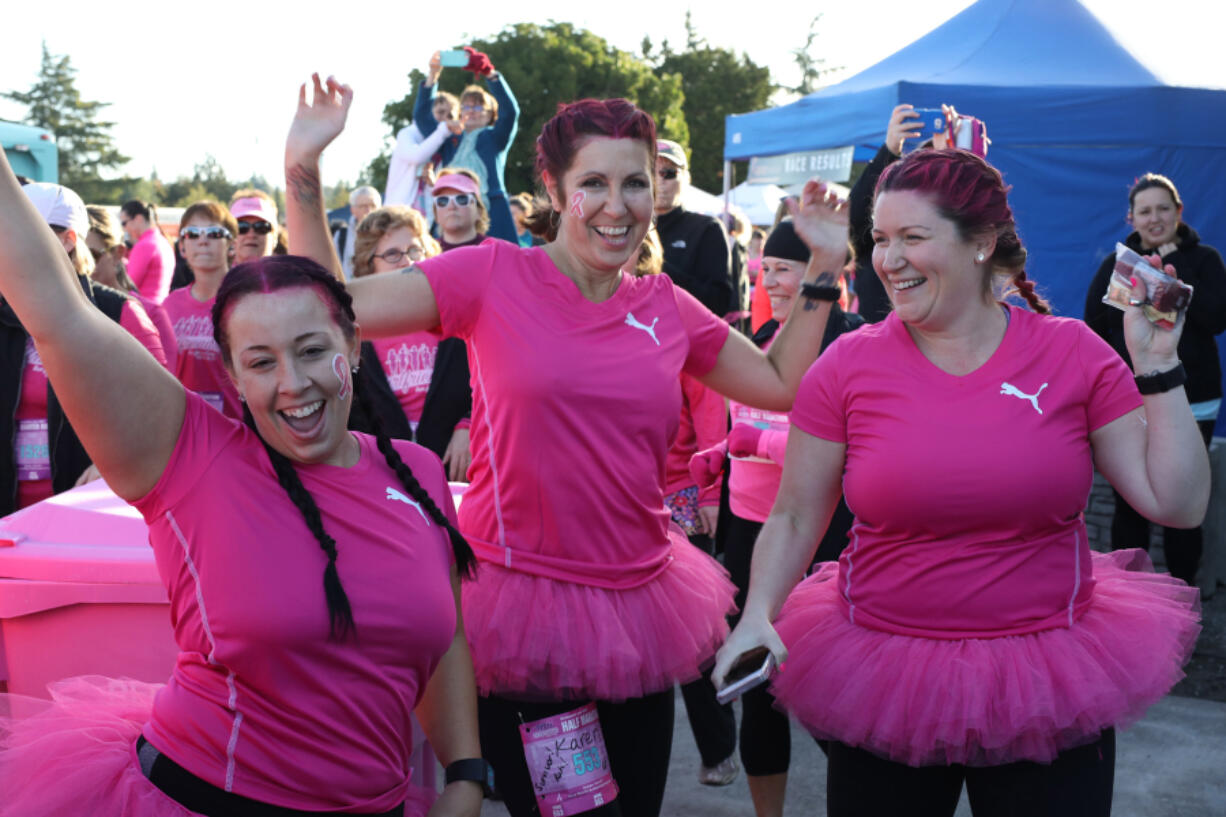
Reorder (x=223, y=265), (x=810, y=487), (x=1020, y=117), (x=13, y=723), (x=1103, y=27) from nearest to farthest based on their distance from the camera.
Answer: (x=13, y=723) → (x=810, y=487) → (x=223, y=265) → (x=1020, y=117) → (x=1103, y=27)

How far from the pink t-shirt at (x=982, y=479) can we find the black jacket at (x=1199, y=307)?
4.60 metres

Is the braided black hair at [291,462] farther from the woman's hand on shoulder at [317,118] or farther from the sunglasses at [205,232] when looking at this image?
the sunglasses at [205,232]

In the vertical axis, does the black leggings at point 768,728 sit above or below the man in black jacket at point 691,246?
below

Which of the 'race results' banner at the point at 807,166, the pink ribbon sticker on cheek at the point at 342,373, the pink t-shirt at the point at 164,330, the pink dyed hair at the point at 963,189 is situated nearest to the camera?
the pink ribbon sticker on cheek at the point at 342,373

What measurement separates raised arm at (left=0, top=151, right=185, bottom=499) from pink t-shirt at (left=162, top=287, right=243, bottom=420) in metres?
3.16

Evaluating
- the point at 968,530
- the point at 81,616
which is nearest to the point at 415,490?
the point at 968,530

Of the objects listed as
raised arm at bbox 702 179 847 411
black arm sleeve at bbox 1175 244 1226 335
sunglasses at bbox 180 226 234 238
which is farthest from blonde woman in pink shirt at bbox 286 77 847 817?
black arm sleeve at bbox 1175 244 1226 335

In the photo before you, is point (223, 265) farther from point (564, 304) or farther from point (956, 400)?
point (956, 400)

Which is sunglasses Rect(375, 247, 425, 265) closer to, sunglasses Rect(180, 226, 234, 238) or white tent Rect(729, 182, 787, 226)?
sunglasses Rect(180, 226, 234, 238)

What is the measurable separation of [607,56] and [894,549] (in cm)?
4133

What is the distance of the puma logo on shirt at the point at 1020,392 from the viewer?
2436 mm

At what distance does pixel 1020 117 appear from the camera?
9.60 m

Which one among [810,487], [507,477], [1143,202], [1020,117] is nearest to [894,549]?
[810,487]

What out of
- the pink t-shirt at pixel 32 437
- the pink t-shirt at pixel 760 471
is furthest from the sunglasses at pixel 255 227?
the pink t-shirt at pixel 760 471
